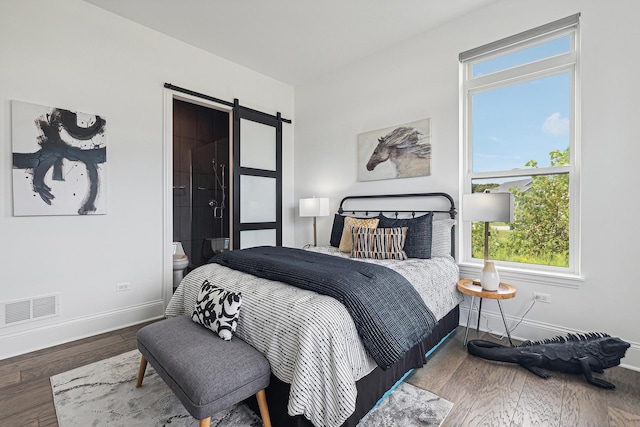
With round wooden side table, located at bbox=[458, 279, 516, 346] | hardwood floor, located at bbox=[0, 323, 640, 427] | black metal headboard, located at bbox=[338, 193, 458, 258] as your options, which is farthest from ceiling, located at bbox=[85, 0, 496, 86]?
hardwood floor, located at bbox=[0, 323, 640, 427]

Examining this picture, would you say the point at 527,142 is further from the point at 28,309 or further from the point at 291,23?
the point at 28,309

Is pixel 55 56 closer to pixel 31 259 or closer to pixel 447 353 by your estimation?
pixel 31 259

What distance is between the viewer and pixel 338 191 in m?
4.13

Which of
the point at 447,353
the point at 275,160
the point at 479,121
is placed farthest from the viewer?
the point at 275,160

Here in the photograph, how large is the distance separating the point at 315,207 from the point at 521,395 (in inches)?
107

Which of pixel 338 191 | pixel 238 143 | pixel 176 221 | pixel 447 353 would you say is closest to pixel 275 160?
pixel 238 143

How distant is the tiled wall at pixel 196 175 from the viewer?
469 centimetres

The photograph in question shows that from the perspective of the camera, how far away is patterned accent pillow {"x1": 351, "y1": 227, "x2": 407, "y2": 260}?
9.32 feet

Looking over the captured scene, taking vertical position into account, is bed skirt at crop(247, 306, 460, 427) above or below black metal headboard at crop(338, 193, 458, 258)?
below

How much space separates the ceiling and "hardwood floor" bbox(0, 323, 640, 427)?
3.10 metres

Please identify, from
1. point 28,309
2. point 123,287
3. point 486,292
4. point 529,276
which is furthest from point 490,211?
point 28,309

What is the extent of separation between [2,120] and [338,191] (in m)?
3.28

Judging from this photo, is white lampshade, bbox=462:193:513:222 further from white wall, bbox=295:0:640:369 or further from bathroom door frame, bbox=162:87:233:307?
bathroom door frame, bbox=162:87:233:307

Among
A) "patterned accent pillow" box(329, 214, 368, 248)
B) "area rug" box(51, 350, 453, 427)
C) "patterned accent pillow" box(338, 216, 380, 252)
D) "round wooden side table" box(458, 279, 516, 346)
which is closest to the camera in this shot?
"area rug" box(51, 350, 453, 427)
